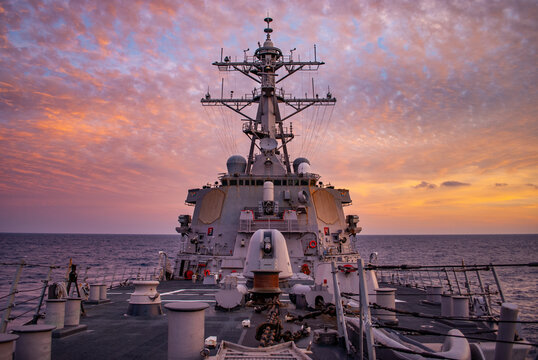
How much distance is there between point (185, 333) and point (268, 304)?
3710 millimetres

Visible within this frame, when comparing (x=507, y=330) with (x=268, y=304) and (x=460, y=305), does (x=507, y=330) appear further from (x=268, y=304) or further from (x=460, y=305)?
(x=268, y=304)

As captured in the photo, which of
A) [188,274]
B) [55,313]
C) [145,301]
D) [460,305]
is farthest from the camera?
[188,274]

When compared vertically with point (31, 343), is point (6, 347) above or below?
above

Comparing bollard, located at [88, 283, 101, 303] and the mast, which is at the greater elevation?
the mast

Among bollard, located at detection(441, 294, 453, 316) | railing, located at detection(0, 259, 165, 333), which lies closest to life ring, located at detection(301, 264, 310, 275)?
railing, located at detection(0, 259, 165, 333)

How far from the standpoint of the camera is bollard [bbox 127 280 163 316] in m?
7.60

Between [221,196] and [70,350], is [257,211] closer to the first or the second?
[221,196]

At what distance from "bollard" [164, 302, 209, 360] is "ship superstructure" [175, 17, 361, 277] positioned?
11286 mm

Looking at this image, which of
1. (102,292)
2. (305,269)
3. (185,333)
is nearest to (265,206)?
(305,269)

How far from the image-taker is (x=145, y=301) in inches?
303

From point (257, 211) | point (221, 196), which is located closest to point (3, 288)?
point (221, 196)

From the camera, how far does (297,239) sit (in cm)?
1648

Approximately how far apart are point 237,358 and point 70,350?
281 centimetres

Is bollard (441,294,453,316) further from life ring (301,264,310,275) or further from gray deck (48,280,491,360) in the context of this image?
life ring (301,264,310,275)
